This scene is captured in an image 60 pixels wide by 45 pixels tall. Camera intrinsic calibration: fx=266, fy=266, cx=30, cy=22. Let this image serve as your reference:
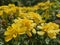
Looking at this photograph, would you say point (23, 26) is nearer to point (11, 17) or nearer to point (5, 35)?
point (5, 35)

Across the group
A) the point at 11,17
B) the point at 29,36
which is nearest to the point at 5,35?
the point at 29,36

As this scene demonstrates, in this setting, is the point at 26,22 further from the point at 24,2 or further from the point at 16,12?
the point at 24,2

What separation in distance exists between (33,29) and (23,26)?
14cm

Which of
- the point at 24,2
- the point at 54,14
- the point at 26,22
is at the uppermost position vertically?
the point at 26,22

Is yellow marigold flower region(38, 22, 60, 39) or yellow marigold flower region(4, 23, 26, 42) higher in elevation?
yellow marigold flower region(4, 23, 26, 42)

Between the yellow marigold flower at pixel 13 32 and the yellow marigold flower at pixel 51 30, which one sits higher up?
the yellow marigold flower at pixel 13 32

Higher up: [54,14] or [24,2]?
[54,14]

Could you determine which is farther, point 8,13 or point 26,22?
point 8,13

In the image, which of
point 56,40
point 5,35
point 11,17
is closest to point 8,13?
point 11,17

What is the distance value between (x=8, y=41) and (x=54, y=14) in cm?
126

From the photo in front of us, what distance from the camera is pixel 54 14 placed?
14.6ft

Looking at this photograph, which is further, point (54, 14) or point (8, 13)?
point (54, 14)

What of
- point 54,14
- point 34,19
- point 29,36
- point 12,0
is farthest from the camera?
point 12,0

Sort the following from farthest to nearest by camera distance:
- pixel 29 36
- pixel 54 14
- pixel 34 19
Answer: pixel 54 14 < pixel 34 19 < pixel 29 36
